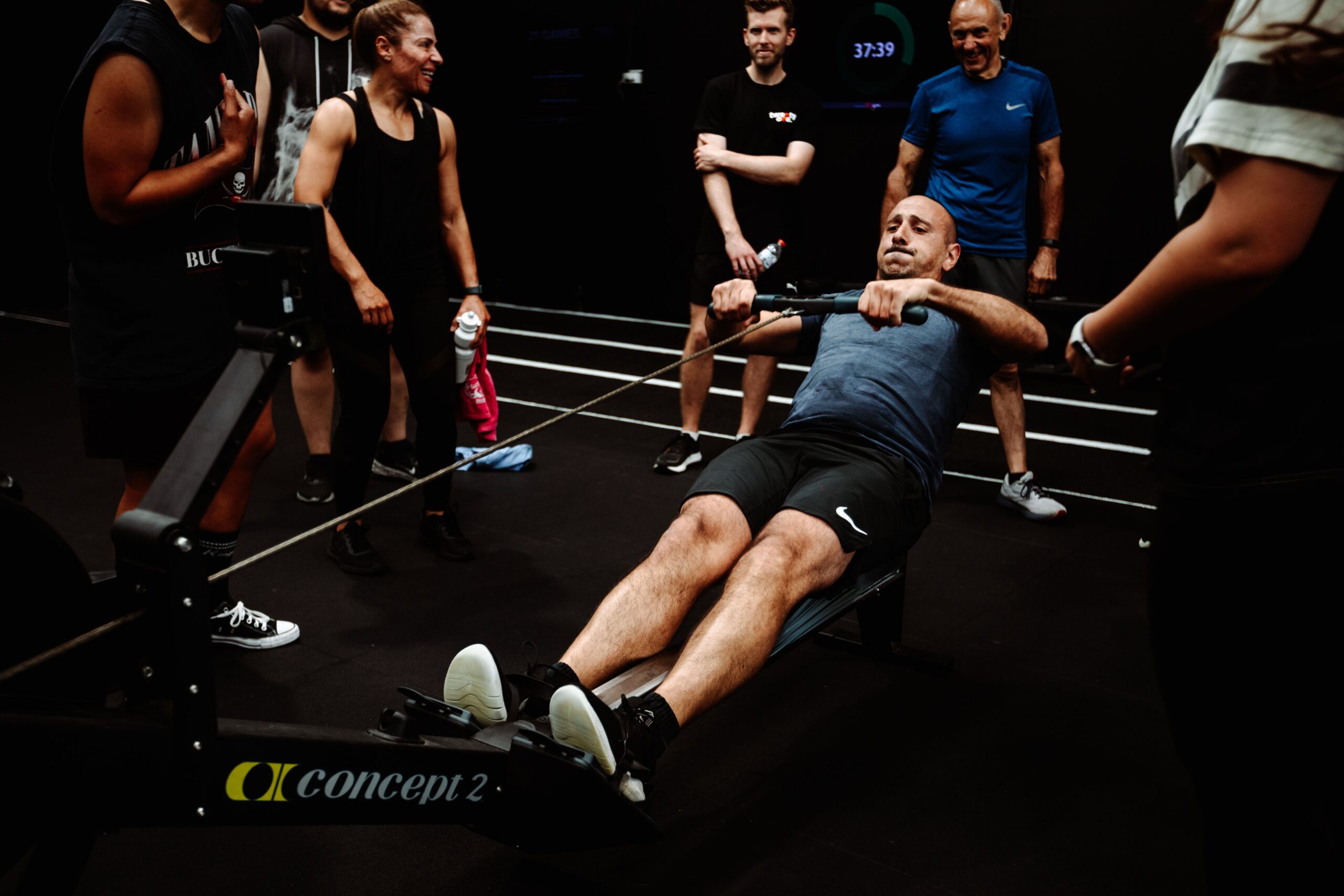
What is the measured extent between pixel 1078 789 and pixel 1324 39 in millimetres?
1526

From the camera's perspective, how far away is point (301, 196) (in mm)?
2859

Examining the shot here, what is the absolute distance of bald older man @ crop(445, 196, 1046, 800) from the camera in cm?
175

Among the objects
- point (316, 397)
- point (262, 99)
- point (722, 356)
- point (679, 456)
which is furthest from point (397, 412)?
point (722, 356)

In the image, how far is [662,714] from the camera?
5.65 ft

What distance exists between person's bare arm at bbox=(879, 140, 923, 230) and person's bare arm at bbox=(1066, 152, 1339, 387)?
2.86 meters

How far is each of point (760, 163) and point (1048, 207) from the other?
41.8 inches

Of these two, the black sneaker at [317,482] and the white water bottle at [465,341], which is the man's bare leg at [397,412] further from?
the white water bottle at [465,341]

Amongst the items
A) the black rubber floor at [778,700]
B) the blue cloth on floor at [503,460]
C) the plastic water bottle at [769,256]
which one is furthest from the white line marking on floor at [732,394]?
the blue cloth on floor at [503,460]

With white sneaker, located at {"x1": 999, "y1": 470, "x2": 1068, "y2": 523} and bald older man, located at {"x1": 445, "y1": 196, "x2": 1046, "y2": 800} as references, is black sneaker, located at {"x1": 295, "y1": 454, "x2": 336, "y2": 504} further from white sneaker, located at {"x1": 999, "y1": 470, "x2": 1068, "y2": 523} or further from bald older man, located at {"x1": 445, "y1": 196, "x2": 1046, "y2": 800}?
white sneaker, located at {"x1": 999, "y1": 470, "x2": 1068, "y2": 523}

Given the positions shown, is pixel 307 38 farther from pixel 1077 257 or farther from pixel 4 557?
pixel 1077 257

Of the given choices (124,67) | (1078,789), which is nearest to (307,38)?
(124,67)

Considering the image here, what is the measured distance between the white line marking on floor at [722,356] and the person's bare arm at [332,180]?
208cm

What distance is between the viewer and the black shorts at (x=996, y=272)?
380cm

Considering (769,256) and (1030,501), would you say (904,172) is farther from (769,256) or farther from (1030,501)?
(1030,501)
